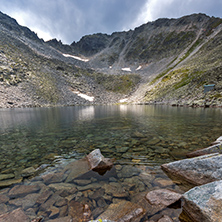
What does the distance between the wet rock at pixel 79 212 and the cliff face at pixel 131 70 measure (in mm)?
55571

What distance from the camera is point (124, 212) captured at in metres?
3.70

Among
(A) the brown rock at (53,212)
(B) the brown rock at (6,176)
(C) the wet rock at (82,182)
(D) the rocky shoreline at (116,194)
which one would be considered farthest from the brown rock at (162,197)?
(B) the brown rock at (6,176)

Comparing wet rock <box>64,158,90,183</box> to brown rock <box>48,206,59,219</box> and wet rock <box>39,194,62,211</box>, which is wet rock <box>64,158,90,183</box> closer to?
wet rock <box>39,194,62,211</box>

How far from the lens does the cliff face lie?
67.4 m

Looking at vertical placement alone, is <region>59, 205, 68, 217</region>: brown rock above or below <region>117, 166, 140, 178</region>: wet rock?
above

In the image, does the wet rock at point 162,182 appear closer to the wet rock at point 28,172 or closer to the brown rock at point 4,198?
the brown rock at point 4,198

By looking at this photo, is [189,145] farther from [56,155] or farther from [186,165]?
[56,155]

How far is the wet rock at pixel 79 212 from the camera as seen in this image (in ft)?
11.8

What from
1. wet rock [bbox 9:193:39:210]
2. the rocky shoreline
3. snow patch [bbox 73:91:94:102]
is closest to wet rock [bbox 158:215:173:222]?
the rocky shoreline

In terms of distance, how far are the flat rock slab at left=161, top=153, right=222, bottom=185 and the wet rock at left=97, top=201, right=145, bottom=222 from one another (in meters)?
2.58

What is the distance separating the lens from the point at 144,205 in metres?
3.96

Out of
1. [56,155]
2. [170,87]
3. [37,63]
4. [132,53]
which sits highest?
[132,53]

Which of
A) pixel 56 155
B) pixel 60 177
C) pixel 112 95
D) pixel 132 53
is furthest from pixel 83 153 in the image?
pixel 132 53

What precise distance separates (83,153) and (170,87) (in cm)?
8101
